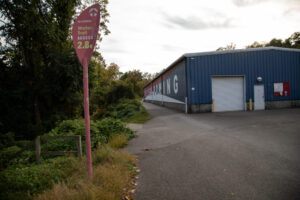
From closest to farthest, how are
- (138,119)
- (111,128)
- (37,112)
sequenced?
(111,128) < (138,119) < (37,112)

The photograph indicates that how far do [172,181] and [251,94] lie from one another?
15.7 meters

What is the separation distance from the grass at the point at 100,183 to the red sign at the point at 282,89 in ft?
58.3

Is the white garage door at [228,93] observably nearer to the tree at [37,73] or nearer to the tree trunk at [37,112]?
the tree at [37,73]

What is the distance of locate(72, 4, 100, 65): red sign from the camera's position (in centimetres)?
295

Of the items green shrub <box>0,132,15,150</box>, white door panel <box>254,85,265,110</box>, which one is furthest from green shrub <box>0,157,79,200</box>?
white door panel <box>254,85,265,110</box>

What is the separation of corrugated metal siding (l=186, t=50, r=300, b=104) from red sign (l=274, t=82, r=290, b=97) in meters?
0.33

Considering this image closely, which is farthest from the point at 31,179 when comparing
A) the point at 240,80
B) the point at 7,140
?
the point at 240,80

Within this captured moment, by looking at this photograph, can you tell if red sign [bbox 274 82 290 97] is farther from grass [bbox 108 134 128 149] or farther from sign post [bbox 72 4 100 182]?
sign post [bbox 72 4 100 182]

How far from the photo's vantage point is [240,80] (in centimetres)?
1669

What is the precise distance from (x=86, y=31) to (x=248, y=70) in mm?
17057

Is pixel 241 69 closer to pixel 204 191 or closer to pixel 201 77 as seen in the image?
pixel 201 77

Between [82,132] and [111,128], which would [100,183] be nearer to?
[82,132]

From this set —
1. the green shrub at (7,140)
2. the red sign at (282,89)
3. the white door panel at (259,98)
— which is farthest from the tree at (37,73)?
the red sign at (282,89)

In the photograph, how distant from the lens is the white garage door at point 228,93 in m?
16.1
